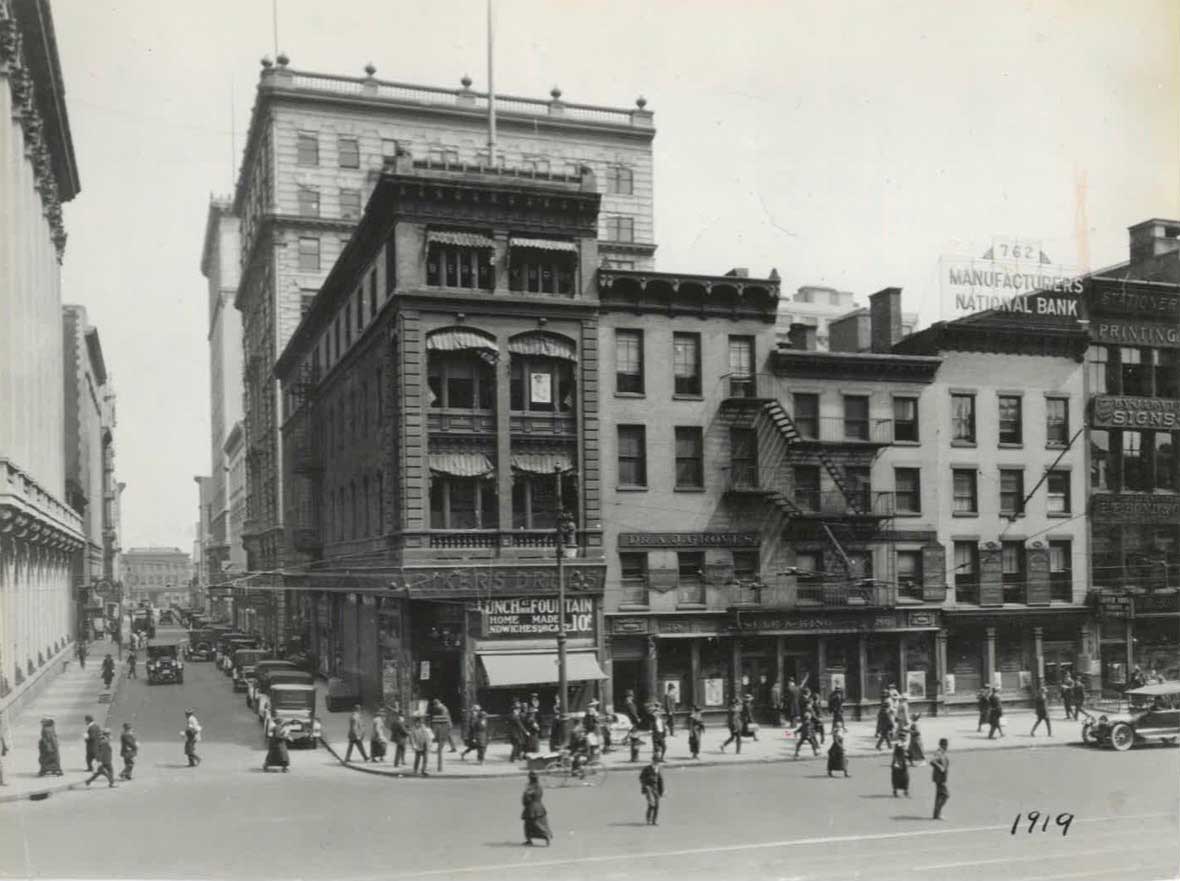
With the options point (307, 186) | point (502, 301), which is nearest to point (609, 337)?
point (502, 301)

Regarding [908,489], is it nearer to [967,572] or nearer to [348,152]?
[967,572]

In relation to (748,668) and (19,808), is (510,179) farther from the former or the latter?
(19,808)

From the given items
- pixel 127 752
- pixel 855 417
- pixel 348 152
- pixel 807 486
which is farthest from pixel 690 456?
pixel 348 152

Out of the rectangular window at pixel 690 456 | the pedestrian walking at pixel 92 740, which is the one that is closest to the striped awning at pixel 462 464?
the rectangular window at pixel 690 456

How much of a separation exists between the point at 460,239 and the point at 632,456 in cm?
926

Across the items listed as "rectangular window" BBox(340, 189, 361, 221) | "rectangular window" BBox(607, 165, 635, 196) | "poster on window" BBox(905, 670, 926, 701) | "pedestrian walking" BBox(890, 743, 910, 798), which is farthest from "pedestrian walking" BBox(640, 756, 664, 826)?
"rectangular window" BBox(607, 165, 635, 196)

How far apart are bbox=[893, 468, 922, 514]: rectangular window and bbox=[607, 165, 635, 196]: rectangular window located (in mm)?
32550

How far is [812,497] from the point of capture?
41.3 meters

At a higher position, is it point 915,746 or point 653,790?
point 653,790

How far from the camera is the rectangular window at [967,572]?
43.0 m

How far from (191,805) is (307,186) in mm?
45367

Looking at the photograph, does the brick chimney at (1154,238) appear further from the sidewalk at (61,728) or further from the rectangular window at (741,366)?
the sidewalk at (61,728)

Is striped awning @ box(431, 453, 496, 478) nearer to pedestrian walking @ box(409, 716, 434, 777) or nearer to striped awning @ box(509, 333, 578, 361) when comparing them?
striped awning @ box(509, 333, 578, 361)

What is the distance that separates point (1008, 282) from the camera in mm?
41250
